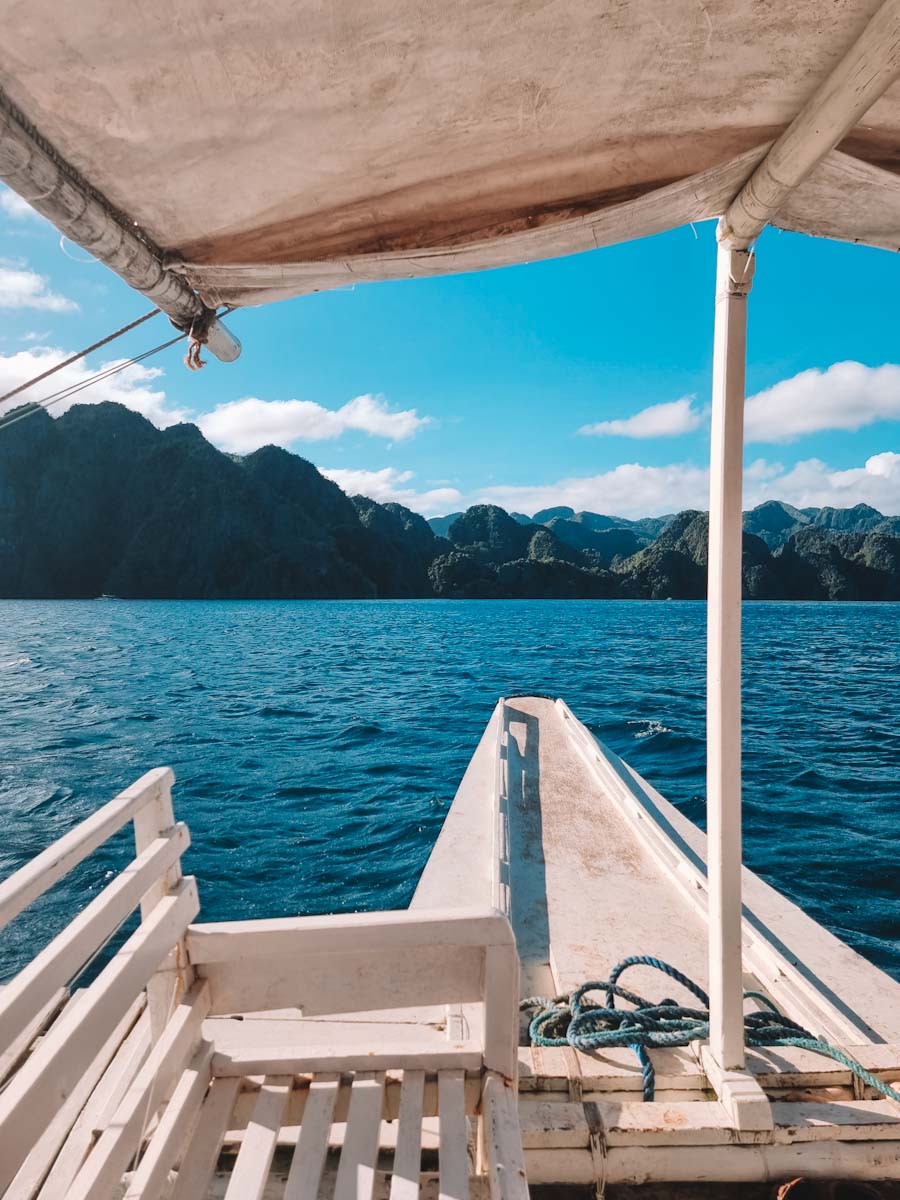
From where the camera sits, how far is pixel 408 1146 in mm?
1854

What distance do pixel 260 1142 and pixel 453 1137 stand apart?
581 mm

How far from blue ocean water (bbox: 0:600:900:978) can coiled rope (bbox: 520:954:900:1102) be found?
12.3 ft

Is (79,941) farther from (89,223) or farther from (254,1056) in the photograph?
(89,223)

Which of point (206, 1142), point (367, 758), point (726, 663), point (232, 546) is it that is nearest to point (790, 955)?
point (726, 663)

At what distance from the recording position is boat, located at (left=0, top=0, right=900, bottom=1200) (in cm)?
165

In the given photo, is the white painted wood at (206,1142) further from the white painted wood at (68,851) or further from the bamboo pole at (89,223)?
the bamboo pole at (89,223)

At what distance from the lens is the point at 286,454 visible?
162 meters

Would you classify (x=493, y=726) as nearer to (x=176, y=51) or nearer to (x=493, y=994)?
(x=493, y=994)

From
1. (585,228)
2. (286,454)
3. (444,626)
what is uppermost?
(286,454)

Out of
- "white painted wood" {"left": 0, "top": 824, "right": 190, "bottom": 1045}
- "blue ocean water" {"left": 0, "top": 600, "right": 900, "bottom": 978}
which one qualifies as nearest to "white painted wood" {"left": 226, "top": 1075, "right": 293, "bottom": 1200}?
"white painted wood" {"left": 0, "top": 824, "right": 190, "bottom": 1045}

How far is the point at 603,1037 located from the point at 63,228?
385 cm

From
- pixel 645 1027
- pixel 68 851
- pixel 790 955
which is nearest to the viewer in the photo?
pixel 68 851

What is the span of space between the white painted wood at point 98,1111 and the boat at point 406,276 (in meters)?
0.01

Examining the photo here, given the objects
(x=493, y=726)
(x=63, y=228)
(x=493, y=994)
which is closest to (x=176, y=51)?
(x=63, y=228)
